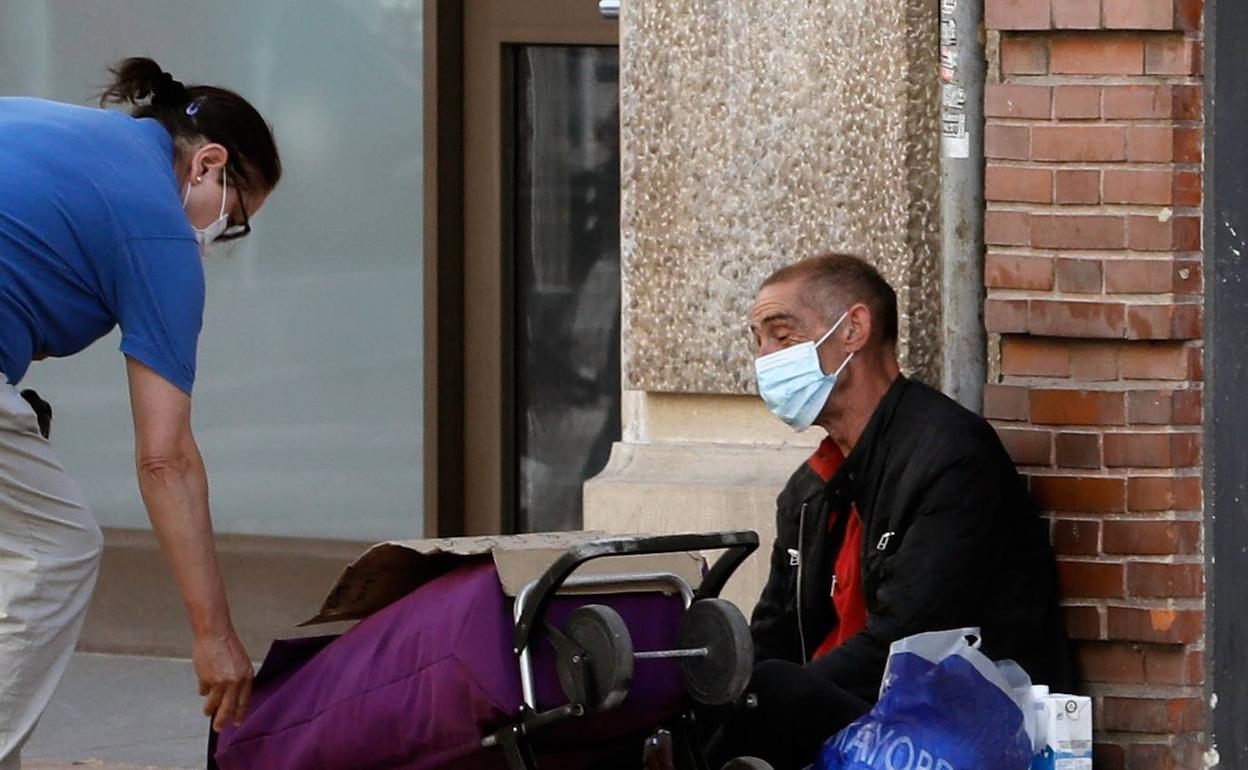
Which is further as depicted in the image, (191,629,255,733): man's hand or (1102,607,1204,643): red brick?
(1102,607,1204,643): red brick

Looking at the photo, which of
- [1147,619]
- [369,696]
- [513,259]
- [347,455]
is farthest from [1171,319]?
[347,455]

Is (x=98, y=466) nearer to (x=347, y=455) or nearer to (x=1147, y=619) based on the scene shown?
(x=347, y=455)

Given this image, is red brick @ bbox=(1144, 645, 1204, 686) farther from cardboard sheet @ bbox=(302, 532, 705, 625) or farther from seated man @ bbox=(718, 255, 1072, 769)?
cardboard sheet @ bbox=(302, 532, 705, 625)

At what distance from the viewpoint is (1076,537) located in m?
4.12

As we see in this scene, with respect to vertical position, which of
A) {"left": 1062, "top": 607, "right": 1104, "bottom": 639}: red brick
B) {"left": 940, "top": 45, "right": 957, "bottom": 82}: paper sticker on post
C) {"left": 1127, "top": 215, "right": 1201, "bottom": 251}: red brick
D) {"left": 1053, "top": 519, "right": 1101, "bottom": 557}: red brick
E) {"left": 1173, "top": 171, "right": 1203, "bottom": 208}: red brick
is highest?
{"left": 940, "top": 45, "right": 957, "bottom": 82}: paper sticker on post

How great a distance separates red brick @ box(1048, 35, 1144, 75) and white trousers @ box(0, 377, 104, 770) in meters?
1.85

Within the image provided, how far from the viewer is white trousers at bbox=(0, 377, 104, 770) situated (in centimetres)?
361

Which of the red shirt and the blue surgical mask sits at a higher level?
the blue surgical mask

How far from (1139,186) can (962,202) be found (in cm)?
35

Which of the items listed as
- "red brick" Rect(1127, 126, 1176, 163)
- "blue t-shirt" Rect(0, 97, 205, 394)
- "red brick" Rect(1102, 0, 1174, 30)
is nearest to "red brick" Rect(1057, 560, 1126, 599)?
"red brick" Rect(1127, 126, 1176, 163)

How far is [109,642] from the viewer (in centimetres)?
648

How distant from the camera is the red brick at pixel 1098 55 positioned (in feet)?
13.3

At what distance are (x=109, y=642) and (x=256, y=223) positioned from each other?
123cm

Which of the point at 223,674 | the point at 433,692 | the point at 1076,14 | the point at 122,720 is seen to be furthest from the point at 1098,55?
the point at 122,720
